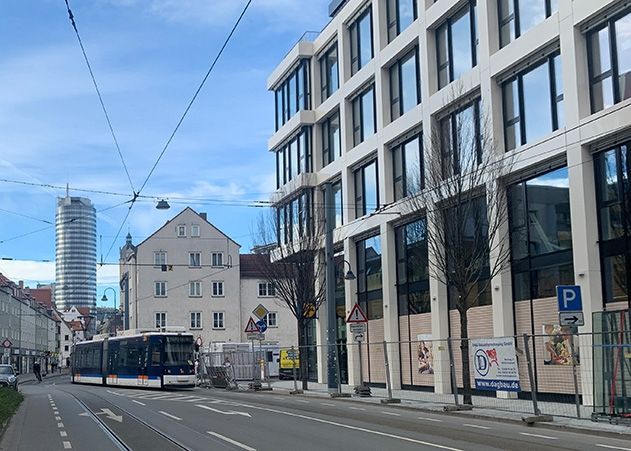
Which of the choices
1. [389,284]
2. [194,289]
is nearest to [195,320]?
[194,289]

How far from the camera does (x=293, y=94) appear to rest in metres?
45.2

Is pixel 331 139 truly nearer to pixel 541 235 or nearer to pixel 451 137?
pixel 451 137

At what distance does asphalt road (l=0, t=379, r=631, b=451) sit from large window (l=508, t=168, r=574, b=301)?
5.46 metres

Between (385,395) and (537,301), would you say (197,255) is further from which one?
(537,301)

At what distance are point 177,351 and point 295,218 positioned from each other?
8513mm

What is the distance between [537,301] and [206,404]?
10.6 metres

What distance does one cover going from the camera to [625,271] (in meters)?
21.7

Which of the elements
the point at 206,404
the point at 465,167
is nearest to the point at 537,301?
the point at 465,167

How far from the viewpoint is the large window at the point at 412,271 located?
105 feet

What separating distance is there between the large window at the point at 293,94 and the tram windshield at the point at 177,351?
13.0 m

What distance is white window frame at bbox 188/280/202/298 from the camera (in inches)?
3098

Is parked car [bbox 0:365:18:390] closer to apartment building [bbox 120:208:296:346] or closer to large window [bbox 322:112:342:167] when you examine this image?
large window [bbox 322:112:342:167]

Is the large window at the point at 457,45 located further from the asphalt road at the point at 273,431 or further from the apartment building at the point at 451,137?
the asphalt road at the point at 273,431

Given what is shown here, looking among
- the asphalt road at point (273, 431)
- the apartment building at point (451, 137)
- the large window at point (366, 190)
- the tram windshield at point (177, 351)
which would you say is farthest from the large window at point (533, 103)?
the tram windshield at point (177, 351)
